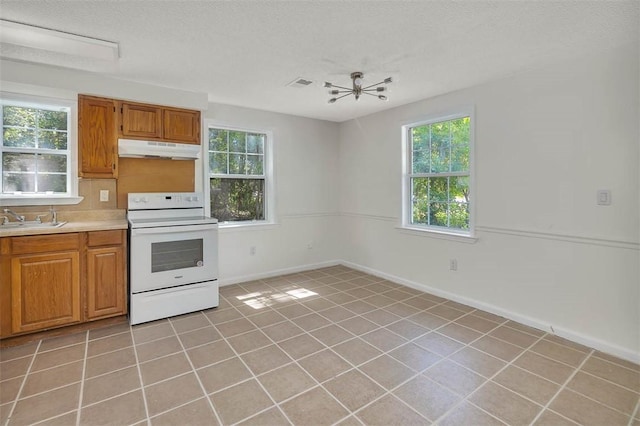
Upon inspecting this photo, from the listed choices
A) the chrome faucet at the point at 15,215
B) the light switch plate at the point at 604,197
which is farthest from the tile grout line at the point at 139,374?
the light switch plate at the point at 604,197

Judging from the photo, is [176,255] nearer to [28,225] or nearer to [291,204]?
[28,225]

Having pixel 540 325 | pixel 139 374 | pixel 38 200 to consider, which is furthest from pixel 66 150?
pixel 540 325

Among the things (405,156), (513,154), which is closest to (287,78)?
(405,156)

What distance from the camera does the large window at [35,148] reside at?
2.98 metres

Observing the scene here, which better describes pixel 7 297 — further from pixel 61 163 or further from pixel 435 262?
pixel 435 262

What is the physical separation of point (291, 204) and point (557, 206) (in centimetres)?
324

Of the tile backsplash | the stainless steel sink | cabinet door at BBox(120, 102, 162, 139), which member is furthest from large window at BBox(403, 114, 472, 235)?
the stainless steel sink

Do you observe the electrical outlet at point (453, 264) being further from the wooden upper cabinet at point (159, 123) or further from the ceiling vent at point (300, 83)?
the wooden upper cabinet at point (159, 123)

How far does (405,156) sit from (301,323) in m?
2.51

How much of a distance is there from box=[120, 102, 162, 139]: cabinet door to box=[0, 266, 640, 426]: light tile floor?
1963 mm

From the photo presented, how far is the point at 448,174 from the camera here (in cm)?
372

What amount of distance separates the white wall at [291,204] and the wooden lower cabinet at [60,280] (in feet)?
4.51

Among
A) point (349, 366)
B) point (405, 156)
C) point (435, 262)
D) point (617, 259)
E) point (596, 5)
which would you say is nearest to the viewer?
point (596, 5)

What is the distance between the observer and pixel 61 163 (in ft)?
10.6
